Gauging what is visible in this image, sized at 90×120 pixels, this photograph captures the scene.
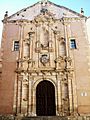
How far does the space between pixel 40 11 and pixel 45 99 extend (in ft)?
29.5

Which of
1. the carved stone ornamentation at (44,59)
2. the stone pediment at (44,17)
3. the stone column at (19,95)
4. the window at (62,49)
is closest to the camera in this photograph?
the stone column at (19,95)

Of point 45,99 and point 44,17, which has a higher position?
point 44,17

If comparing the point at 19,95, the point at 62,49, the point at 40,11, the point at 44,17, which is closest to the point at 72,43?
the point at 62,49

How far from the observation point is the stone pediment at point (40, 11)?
19.8 m

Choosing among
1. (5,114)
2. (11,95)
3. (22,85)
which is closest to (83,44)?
(22,85)

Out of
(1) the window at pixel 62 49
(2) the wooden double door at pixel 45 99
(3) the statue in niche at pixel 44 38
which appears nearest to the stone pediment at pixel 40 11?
(3) the statue in niche at pixel 44 38

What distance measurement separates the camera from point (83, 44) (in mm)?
18016

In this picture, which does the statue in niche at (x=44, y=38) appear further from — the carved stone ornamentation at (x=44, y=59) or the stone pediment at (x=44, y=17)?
the stone pediment at (x=44, y=17)

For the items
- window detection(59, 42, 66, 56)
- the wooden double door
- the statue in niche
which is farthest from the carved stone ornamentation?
the wooden double door

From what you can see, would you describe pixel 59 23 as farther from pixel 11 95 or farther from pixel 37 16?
pixel 11 95

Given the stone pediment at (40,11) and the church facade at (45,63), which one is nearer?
the church facade at (45,63)

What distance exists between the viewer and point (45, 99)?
16.2 meters

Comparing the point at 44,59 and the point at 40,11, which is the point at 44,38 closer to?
the point at 44,59

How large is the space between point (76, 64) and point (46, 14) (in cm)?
617
